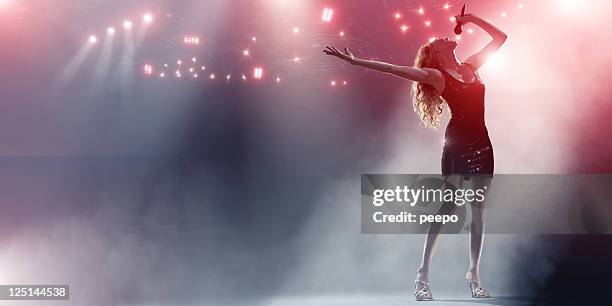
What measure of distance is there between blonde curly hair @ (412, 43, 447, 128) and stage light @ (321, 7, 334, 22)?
2401mm

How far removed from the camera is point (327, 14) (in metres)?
5.99

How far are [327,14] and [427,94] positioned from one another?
2.54 m

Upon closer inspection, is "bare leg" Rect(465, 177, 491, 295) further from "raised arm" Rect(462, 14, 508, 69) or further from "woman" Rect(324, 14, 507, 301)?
"raised arm" Rect(462, 14, 508, 69)

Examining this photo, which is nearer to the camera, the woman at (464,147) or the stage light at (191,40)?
the woman at (464,147)

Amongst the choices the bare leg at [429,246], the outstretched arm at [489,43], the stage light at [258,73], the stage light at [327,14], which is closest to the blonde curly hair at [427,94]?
the outstretched arm at [489,43]

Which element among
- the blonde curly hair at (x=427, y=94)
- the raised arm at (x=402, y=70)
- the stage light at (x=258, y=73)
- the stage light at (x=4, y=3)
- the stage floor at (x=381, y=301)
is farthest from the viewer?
the stage light at (x=258, y=73)

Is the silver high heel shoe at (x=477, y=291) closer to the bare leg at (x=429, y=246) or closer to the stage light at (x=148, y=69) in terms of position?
the bare leg at (x=429, y=246)

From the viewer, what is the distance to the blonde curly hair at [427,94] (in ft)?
12.1

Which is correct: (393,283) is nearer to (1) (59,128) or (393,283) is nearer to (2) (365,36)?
(2) (365,36)

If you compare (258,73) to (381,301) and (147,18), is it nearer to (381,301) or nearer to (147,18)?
(147,18)

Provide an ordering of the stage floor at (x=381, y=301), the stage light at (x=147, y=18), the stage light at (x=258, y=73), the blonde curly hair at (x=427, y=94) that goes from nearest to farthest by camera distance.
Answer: the stage floor at (x=381, y=301) → the blonde curly hair at (x=427, y=94) → the stage light at (x=147, y=18) → the stage light at (x=258, y=73)

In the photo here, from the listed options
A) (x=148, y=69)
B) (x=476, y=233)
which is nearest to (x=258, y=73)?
(x=148, y=69)

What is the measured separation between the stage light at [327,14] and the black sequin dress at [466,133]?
2630 mm

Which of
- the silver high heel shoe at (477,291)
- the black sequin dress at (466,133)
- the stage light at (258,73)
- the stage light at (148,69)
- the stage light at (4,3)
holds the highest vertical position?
the stage light at (4,3)
